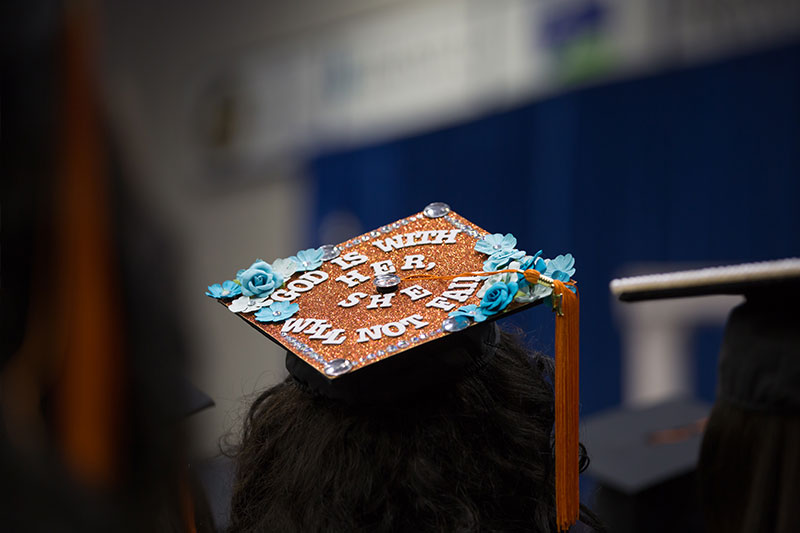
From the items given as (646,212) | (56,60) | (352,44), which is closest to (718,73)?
(646,212)

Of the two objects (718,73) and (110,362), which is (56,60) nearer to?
(110,362)

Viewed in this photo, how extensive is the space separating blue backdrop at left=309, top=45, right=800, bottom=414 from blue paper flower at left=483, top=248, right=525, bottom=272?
1.39 metres

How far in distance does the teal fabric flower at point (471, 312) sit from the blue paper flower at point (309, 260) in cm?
21

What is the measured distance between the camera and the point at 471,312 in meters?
0.76

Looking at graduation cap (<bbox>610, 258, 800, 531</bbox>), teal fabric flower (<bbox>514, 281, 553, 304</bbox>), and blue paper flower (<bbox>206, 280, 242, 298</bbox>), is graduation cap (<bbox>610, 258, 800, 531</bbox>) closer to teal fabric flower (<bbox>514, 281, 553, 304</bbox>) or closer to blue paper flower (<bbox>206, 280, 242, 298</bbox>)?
teal fabric flower (<bbox>514, 281, 553, 304</bbox>)

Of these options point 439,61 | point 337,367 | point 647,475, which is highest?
point 439,61

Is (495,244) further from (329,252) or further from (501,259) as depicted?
(329,252)

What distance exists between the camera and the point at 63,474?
0.88 feet

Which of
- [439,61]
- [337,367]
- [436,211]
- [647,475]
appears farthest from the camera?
[439,61]

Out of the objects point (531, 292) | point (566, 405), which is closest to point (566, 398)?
point (566, 405)

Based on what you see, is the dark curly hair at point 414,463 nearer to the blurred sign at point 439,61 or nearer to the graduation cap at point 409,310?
the graduation cap at point 409,310

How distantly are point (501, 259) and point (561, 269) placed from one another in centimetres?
7

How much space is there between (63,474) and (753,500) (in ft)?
2.70

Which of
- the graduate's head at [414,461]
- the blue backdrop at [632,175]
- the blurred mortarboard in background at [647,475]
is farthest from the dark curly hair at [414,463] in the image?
the blue backdrop at [632,175]
